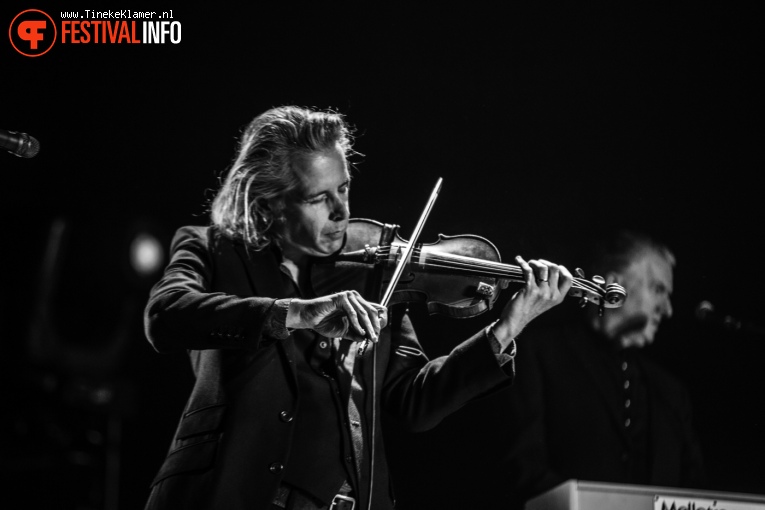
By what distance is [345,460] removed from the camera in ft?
5.77

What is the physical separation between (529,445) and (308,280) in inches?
38.5

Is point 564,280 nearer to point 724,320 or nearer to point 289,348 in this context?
point 289,348

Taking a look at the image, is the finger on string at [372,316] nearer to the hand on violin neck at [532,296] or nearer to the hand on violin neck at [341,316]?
the hand on violin neck at [341,316]

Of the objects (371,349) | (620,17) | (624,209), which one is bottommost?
(371,349)

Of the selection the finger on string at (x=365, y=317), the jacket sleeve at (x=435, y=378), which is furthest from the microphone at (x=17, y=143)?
the jacket sleeve at (x=435, y=378)

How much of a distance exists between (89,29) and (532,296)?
1.92 metres

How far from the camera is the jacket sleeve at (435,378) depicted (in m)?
1.87

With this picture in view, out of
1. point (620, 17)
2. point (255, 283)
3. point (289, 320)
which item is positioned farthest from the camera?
point (620, 17)

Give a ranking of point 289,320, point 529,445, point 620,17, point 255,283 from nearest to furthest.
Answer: point 289,320, point 255,283, point 529,445, point 620,17

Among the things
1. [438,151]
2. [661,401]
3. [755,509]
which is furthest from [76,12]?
[755,509]

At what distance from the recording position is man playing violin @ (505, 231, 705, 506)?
2.48 m

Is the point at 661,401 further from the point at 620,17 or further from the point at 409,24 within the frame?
the point at 409,24

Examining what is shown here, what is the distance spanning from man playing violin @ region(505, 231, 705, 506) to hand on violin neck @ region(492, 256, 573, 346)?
0.69 metres

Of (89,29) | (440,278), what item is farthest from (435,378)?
(89,29)
